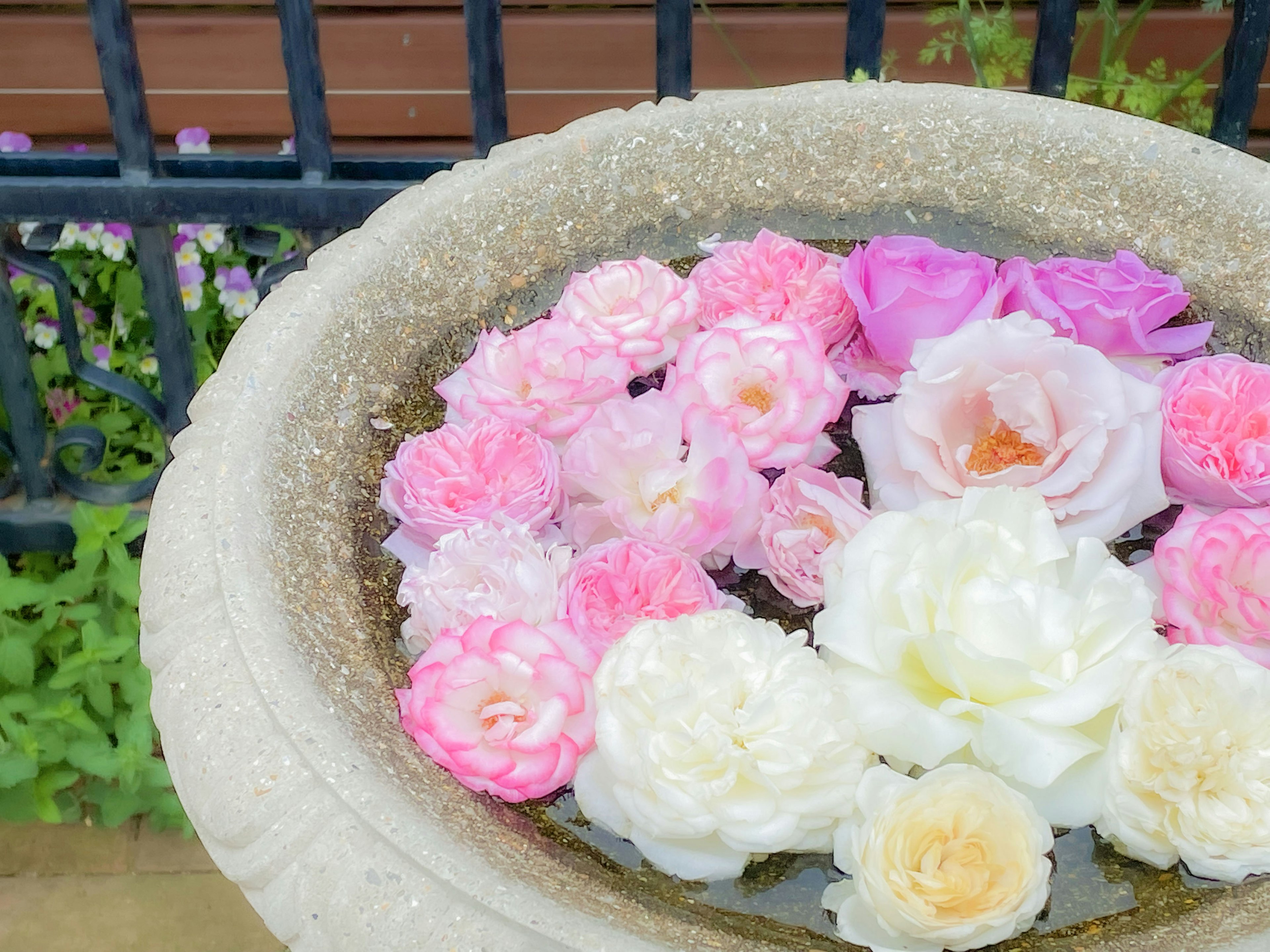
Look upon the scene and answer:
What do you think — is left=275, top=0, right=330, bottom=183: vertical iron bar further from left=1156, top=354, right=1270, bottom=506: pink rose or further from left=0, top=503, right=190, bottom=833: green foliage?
left=1156, top=354, right=1270, bottom=506: pink rose

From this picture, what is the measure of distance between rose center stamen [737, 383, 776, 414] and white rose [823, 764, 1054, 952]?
0.29 meters

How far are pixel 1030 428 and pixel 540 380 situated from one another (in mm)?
333

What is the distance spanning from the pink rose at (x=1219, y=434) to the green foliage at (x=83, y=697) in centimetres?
146

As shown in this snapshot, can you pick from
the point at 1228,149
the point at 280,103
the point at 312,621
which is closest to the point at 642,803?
the point at 312,621

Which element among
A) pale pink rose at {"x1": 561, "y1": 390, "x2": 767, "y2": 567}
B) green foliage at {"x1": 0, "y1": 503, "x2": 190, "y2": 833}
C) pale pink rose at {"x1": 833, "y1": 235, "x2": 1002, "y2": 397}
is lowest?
green foliage at {"x1": 0, "y1": 503, "x2": 190, "y2": 833}

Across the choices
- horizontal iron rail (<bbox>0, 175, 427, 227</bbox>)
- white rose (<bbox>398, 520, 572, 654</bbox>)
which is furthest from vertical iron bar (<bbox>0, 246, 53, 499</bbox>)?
white rose (<bbox>398, 520, 572, 654</bbox>)

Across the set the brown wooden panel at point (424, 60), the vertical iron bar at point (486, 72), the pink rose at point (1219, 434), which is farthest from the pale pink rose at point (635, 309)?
the brown wooden panel at point (424, 60)

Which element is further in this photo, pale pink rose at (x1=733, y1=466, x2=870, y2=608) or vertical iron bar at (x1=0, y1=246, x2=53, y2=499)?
vertical iron bar at (x1=0, y1=246, x2=53, y2=499)

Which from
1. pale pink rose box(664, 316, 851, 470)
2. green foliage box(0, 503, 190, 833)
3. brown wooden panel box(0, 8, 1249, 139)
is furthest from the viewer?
brown wooden panel box(0, 8, 1249, 139)

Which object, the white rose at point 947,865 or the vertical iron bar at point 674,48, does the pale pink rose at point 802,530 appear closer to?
the white rose at point 947,865

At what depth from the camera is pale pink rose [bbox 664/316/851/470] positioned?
0.76m

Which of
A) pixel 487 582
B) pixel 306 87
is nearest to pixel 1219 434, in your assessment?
pixel 487 582

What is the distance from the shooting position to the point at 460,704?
64cm

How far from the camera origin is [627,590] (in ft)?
2.23
